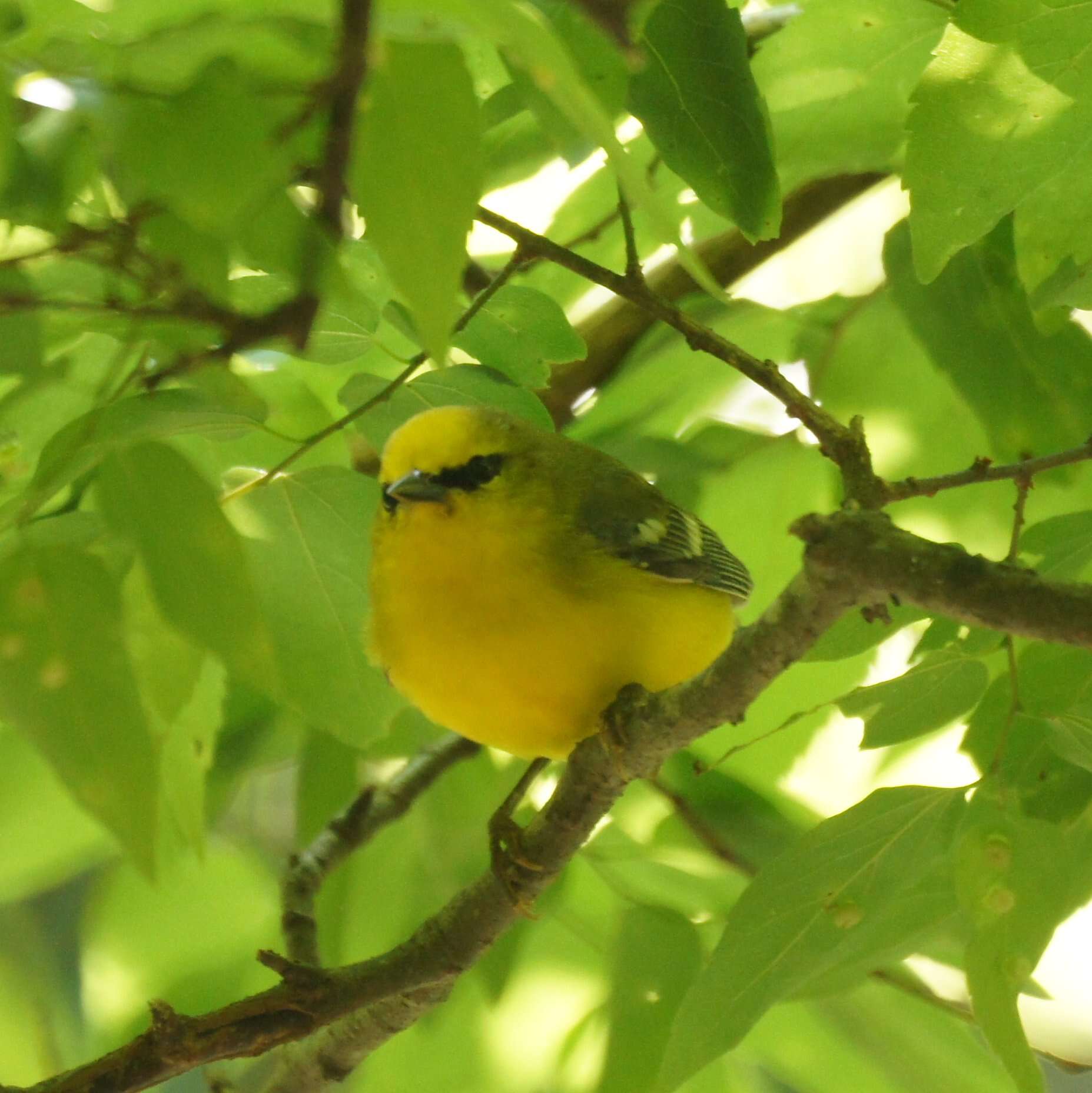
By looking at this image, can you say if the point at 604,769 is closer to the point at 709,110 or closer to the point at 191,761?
the point at 191,761

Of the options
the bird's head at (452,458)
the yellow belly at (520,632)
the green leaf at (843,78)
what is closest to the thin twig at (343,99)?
Result: the green leaf at (843,78)

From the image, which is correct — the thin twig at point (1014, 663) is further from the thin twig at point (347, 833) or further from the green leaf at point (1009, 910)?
the thin twig at point (347, 833)

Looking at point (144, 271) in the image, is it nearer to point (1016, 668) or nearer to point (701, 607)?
point (1016, 668)

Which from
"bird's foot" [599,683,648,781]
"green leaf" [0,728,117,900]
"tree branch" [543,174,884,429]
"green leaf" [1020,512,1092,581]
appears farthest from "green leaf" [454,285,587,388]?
"green leaf" [0,728,117,900]

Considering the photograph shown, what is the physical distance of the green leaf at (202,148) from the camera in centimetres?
62

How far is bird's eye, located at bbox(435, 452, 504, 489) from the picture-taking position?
78.5 inches

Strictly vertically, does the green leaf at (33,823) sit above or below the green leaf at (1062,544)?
above

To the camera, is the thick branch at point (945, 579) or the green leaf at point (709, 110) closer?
the thick branch at point (945, 579)

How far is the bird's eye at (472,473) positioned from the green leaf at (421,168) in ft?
4.38

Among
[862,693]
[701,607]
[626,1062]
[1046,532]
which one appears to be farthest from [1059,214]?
[626,1062]

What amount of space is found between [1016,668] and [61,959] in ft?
6.75

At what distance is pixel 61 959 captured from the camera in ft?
8.38

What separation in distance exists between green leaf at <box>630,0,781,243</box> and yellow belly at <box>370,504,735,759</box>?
79cm

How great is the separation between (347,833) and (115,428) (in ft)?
3.96
